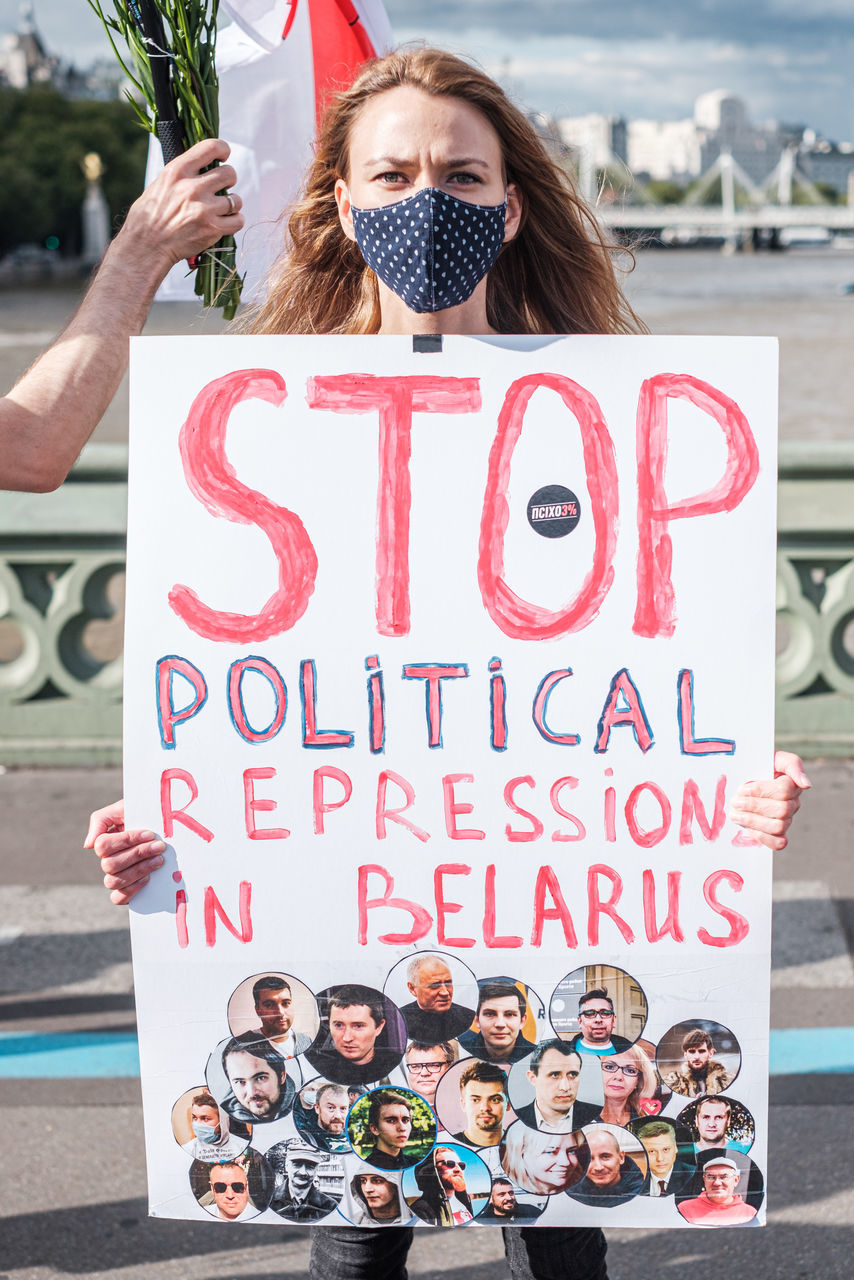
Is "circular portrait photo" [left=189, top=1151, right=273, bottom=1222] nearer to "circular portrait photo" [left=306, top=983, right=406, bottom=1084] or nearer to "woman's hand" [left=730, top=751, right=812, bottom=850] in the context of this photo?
"circular portrait photo" [left=306, top=983, right=406, bottom=1084]

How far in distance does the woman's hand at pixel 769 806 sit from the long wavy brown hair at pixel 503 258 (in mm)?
704

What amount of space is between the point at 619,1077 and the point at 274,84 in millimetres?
1809

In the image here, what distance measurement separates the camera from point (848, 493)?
4.50 metres

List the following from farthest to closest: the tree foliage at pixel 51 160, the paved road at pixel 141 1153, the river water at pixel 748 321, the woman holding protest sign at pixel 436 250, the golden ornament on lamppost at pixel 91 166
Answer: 1. the tree foliage at pixel 51 160
2. the golden ornament on lamppost at pixel 91 166
3. the river water at pixel 748 321
4. the paved road at pixel 141 1153
5. the woman holding protest sign at pixel 436 250

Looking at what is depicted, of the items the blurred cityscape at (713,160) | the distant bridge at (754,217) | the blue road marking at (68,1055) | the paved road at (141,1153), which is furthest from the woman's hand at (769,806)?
the distant bridge at (754,217)

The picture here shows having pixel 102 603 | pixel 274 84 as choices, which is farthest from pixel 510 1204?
pixel 102 603

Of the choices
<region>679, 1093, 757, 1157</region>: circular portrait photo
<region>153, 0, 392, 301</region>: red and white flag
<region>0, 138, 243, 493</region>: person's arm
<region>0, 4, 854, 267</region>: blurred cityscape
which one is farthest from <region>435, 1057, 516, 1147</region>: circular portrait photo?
<region>0, 4, 854, 267</region>: blurred cityscape

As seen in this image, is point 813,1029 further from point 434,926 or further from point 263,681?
point 263,681

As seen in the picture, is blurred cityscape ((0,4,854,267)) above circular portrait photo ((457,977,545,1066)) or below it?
above

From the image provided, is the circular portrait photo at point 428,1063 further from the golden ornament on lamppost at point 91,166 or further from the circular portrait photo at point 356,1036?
the golden ornament on lamppost at point 91,166

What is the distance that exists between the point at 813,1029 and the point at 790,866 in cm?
86

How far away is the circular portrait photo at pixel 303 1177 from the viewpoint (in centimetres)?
155

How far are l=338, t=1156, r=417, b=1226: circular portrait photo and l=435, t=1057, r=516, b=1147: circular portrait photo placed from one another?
94mm

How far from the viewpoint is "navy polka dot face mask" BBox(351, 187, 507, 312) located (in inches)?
63.4
